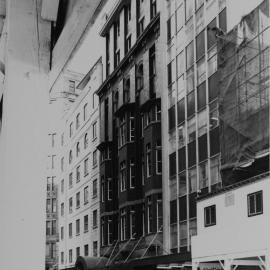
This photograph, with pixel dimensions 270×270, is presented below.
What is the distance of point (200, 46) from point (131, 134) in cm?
905

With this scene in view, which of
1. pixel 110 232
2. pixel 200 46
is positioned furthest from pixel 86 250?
pixel 200 46

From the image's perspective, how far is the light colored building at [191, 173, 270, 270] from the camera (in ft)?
59.6

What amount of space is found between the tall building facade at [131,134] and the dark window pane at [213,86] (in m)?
5.23

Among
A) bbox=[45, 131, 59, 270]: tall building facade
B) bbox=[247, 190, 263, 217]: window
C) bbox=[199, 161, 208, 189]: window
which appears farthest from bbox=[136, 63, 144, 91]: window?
bbox=[45, 131, 59, 270]: tall building facade

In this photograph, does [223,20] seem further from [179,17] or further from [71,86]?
[71,86]

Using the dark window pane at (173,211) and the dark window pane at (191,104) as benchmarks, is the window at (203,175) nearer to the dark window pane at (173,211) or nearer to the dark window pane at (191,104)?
the dark window pane at (173,211)

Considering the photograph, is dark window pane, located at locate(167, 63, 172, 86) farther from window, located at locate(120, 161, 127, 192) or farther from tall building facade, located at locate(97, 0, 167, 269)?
window, located at locate(120, 161, 127, 192)

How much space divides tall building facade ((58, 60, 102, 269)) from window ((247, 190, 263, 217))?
1806cm

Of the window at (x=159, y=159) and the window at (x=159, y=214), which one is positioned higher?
the window at (x=159, y=159)

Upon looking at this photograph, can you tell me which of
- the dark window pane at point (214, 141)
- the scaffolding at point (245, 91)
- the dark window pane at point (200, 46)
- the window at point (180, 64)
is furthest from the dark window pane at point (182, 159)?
the dark window pane at point (200, 46)

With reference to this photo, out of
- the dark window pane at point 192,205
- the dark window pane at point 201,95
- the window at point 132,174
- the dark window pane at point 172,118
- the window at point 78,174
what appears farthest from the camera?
the window at point 78,174

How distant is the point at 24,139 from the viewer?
7.91ft

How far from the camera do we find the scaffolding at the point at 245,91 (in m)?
19.9

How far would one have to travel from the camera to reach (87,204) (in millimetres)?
38188
